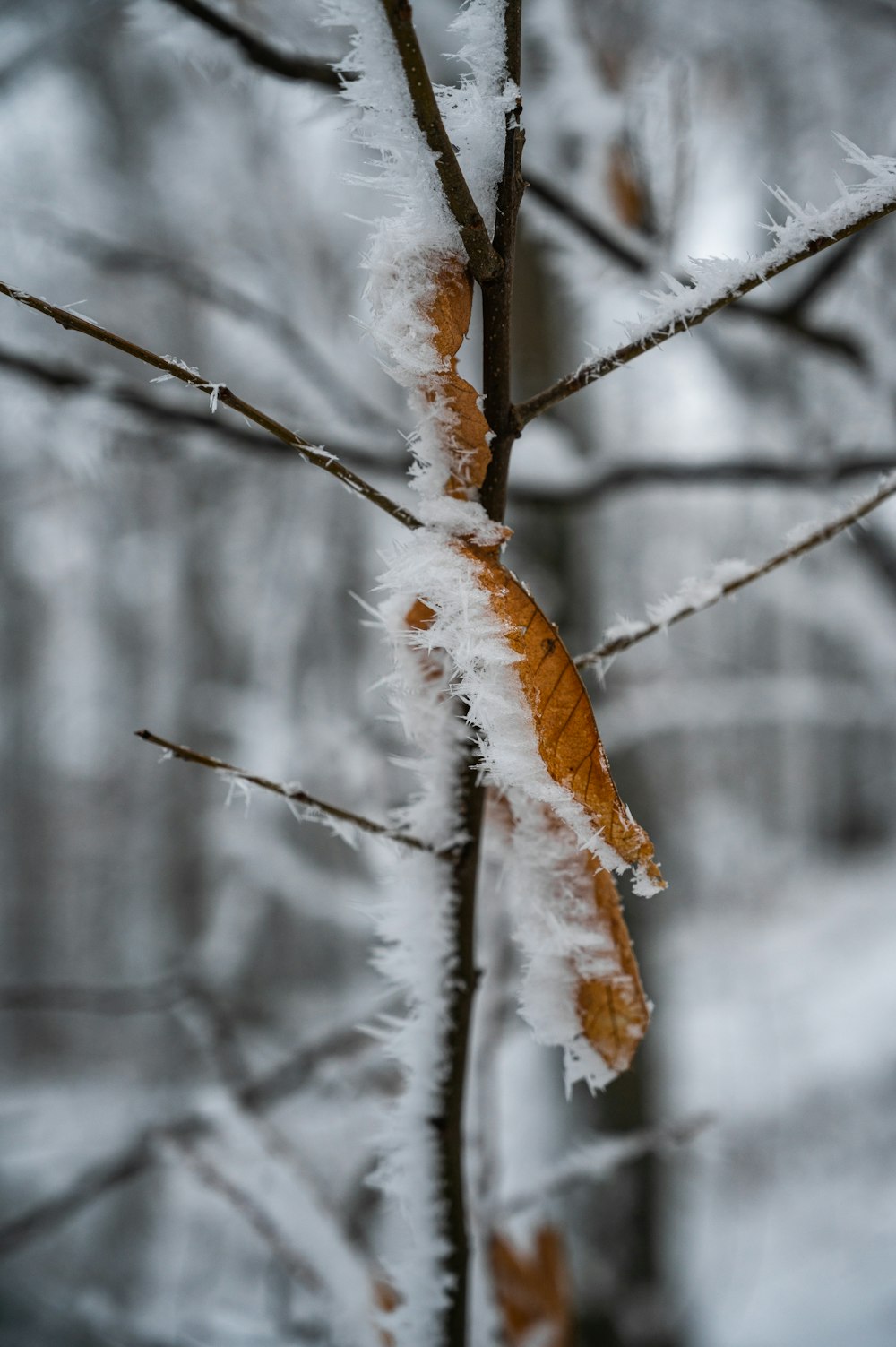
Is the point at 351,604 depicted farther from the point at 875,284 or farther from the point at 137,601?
the point at 137,601

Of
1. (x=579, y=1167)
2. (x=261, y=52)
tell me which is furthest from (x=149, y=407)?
(x=579, y=1167)

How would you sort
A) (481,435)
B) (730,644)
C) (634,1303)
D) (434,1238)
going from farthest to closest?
(730,644) < (634,1303) < (434,1238) < (481,435)

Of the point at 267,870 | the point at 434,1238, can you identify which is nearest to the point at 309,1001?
the point at 267,870

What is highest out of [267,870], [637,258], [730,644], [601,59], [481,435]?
[730,644]

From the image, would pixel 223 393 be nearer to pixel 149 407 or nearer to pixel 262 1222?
pixel 262 1222

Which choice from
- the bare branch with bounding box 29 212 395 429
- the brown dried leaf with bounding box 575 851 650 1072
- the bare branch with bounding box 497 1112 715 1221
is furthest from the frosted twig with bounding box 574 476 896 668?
the bare branch with bounding box 29 212 395 429

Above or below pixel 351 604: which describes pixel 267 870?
below
